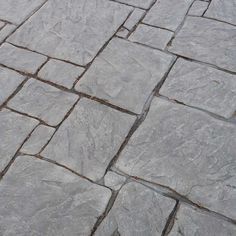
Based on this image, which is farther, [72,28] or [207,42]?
[72,28]

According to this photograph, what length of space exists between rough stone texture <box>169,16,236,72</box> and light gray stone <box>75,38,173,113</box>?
23 centimetres

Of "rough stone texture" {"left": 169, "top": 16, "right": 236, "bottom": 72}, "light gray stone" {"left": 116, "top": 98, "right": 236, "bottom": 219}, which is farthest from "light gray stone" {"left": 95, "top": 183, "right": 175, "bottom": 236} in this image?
"rough stone texture" {"left": 169, "top": 16, "right": 236, "bottom": 72}

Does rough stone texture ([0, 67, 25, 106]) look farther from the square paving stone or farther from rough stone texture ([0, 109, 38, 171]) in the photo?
the square paving stone

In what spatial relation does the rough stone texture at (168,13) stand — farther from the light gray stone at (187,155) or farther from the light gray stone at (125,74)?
the light gray stone at (187,155)

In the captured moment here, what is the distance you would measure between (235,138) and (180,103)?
535 mm

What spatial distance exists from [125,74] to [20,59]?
1019 millimetres

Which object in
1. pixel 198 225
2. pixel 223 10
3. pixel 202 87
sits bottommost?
pixel 198 225

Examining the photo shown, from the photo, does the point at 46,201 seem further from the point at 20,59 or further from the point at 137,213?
the point at 20,59

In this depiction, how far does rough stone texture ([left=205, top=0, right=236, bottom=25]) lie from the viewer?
3.91 m

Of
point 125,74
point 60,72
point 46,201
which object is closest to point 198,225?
point 46,201

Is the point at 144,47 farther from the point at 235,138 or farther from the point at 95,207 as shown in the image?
the point at 95,207

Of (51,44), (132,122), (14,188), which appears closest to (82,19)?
(51,44)

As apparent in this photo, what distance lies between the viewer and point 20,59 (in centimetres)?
361

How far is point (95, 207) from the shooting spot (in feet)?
8.48
